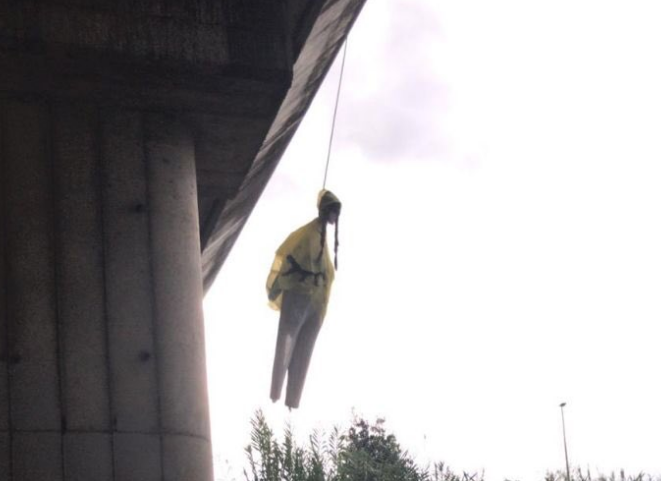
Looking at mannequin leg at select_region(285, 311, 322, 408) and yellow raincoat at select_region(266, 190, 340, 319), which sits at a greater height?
yellow raincoat at select_region(266, 190, 340, 319)

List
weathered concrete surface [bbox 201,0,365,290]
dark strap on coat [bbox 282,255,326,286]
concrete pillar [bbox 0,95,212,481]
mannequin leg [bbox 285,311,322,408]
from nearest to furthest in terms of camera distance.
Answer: concrete pillar [bbox 0,95,212,481] → weathered concrete surface [bbox 201,0,365,290] → dark strap on coat [bbox 282,255,326,286] → mannequin leg [bbox 285,311,322,408]

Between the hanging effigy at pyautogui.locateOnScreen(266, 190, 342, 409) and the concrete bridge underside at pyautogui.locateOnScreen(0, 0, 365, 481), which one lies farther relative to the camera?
the hanging effigy at pyautogui.locateOnScreen(266, 190, 342, 409)

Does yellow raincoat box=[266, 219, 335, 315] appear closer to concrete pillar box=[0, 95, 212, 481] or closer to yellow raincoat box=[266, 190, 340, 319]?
yellow raincoat box=[266, 190, 340, 319]

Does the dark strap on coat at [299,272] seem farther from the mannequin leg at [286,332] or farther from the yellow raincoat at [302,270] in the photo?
the mannequin leg at [286,332]

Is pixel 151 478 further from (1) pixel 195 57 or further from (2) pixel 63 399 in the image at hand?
(1) pixel 195 57

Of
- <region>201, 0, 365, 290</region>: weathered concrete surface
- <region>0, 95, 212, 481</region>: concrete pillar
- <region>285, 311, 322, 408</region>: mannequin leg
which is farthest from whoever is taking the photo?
<region>285, 311, 322, 408</region>: mannequin leg

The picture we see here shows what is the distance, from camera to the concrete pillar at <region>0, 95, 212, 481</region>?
26.3 feet

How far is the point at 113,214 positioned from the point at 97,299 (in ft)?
2.06

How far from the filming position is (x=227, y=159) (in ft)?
33.3

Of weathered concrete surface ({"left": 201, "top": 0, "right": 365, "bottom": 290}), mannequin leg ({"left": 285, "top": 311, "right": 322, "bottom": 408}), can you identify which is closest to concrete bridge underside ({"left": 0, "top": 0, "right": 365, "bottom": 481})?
weathered concrete surface ({"left": 201, "top": 0, "right": 365, "bottom": 290})

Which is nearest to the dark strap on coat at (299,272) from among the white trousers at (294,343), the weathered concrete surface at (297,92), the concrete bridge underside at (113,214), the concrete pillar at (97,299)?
the white trousers at (294,343)

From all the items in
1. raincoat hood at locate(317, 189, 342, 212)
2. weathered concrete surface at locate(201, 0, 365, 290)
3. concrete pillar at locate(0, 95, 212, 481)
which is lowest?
concrete pillar at locate(0, 95, 212, 481)

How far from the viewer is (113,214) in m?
8.71

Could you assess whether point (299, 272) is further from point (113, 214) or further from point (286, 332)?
point (113, 214)
